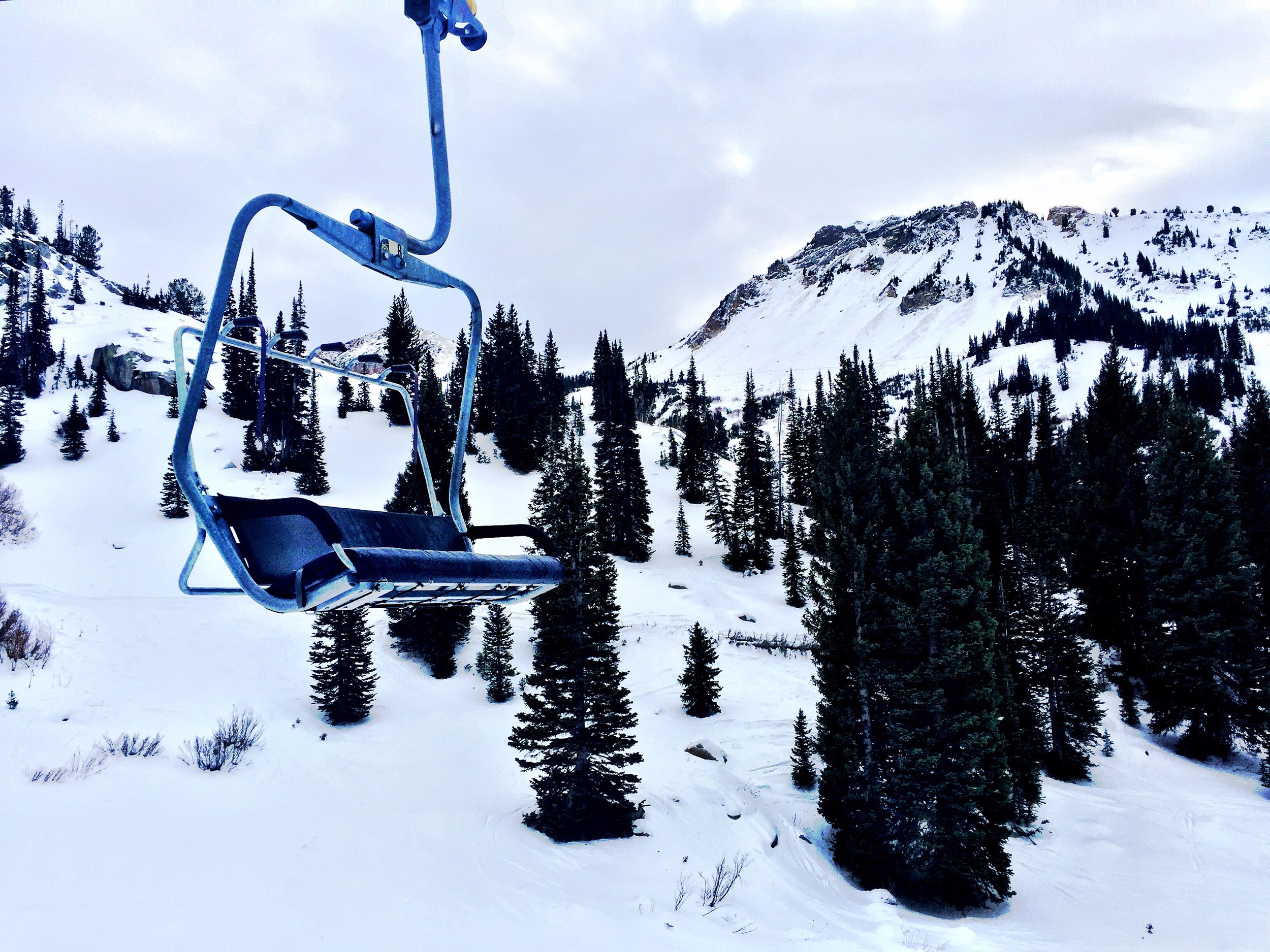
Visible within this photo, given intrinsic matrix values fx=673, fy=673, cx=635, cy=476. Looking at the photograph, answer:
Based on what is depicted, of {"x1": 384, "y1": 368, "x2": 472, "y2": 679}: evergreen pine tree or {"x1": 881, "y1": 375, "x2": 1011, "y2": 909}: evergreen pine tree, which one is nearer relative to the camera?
{"x1": 881, "y1": 375, "x2": 1011, "y2": 909}: evergreen pine tree

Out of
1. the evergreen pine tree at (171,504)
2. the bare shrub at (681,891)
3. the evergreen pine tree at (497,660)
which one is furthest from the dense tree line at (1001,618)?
the evergreen pine tree at (171,504)

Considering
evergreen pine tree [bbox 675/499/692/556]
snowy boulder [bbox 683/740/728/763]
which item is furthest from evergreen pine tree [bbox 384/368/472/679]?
evergreen pine tree [bbox 675/499/692/556]

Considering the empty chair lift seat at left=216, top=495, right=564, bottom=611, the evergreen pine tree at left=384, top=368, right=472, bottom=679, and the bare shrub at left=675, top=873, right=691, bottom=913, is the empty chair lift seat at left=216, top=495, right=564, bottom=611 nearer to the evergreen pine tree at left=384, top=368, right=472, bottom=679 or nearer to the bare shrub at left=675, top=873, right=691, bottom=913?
the bare shrub at left=675, top=873, right=691, bottom=913

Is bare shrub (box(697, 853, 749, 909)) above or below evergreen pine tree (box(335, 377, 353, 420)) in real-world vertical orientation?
below

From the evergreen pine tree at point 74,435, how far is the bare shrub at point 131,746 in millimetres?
48710

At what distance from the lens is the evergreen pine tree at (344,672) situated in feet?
73.3

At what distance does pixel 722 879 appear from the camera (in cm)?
1412

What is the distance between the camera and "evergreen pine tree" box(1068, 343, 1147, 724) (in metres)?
34.2

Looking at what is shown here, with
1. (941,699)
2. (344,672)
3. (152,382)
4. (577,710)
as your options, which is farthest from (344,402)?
(941,699)

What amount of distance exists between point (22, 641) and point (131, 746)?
7.18 meters

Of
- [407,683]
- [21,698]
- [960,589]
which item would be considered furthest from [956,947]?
[407,683]

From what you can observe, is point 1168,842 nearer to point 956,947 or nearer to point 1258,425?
point 956,947

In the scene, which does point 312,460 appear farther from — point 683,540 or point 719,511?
point 719,511

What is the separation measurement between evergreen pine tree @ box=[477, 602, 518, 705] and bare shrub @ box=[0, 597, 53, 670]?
13.6 meters
